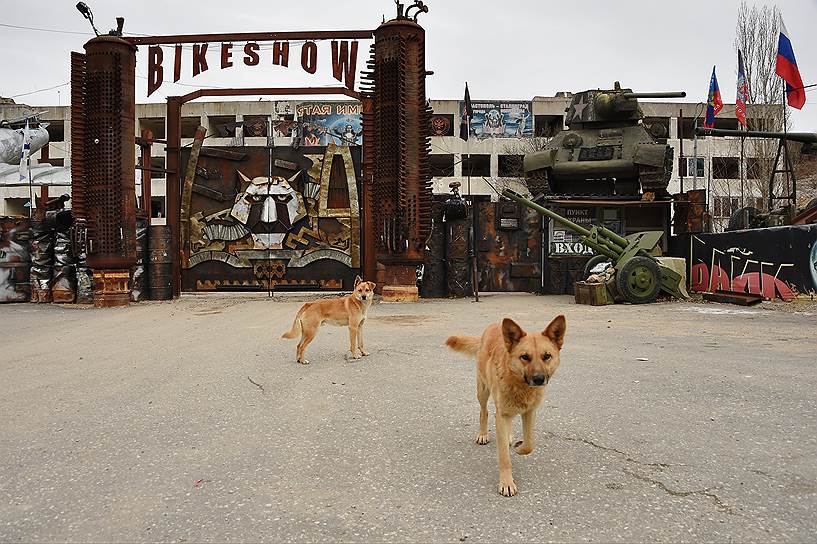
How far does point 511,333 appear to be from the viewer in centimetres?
346

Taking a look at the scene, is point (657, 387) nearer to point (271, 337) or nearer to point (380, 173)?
point (271, 337)

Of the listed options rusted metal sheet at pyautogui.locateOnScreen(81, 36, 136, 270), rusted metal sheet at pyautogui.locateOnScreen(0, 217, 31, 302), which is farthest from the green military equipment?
rusted metal sheet at pyautogui.locateOnScreen(0, 217, 31, 302)

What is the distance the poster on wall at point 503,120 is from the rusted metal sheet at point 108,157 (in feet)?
116

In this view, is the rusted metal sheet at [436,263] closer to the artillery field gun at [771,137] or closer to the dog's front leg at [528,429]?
the artillery field gun at [771,137]

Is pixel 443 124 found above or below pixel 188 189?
above

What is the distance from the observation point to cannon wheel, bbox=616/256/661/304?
14891 mm

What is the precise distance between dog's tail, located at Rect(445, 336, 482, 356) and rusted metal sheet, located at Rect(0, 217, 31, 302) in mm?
15589

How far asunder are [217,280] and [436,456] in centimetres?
1471

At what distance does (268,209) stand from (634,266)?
31.2 feet

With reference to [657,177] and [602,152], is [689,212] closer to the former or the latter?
[657,177]

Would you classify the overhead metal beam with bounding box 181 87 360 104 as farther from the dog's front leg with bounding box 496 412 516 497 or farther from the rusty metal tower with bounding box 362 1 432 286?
the dog's front leg with bounding box 496 412 516 497

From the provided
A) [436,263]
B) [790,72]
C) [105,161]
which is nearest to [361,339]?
[436,263]

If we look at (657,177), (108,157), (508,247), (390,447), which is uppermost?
(108,157)

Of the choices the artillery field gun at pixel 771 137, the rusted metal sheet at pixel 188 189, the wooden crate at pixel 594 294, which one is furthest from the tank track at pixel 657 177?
the rusted metal sheet at pixel 188 189
